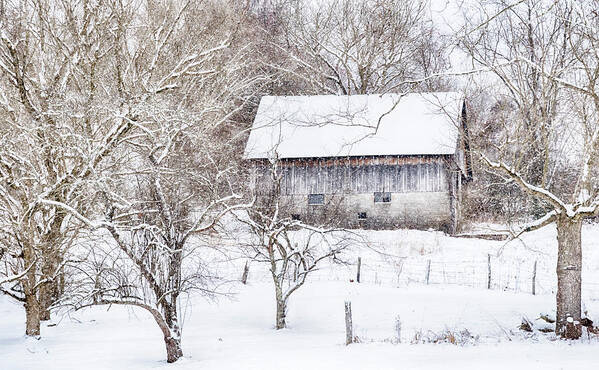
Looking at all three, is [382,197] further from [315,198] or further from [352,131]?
[352,131]

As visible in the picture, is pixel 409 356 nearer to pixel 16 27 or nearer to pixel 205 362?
pixel 205 362

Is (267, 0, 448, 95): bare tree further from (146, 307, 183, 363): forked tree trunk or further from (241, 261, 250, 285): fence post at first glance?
(146, 307, 183, 363): forked tree trunk

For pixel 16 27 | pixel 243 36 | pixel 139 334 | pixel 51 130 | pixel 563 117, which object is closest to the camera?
pixel 563 117

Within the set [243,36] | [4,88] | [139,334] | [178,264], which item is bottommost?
[139,334]

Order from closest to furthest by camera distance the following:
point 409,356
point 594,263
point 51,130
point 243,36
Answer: point 409,356 < point 51,130 < point 594,263 < point 243,36

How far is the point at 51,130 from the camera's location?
12.8 metres

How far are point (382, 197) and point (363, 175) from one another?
1.45m

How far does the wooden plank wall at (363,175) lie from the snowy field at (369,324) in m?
4.30

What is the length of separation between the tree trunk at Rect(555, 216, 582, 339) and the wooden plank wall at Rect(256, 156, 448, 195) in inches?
688

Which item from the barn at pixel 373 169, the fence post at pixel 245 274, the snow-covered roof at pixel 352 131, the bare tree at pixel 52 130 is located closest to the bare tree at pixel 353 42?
the snow-covered roof at pixel 352 131

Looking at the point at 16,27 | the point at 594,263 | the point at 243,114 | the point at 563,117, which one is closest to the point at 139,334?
the point at 16,27

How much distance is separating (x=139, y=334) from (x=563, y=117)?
10.9 m

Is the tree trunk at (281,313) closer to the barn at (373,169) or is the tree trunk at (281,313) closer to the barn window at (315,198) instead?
the barn at (373,169)

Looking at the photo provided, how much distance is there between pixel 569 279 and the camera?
11438 millimetres
